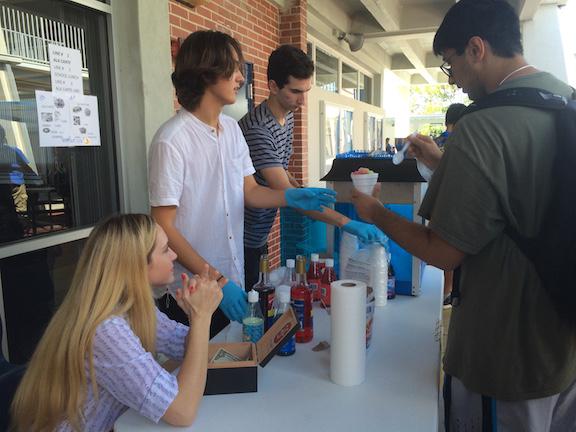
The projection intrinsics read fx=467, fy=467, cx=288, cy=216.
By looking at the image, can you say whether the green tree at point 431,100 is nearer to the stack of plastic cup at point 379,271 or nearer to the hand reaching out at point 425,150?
the hand reaching out at point 425,150

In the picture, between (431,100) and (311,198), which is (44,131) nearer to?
(311,198)

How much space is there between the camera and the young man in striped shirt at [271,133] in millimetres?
2443

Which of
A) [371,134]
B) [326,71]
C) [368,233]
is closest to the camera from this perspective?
[368,233]

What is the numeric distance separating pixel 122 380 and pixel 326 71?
6.70 m

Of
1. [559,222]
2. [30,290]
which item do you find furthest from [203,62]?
[30,290]

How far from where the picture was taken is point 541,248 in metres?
1.17

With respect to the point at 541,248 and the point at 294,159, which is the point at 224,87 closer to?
the point at 541,248

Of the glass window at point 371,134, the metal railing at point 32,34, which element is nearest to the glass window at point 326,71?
the glass window at point 371,134

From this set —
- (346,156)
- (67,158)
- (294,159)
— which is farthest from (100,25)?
(294,159)

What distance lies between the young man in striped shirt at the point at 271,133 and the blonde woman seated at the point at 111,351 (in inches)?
44.9

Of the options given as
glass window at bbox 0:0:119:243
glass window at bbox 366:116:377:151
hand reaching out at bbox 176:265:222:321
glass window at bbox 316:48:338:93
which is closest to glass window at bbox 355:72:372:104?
glass window at bbox 366:116:377:151

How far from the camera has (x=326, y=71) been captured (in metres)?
7.23

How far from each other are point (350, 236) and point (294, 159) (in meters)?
3.77

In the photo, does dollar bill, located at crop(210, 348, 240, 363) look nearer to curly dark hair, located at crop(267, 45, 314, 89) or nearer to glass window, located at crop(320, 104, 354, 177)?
curly dark hair, located at crop(267, 45, 314, 89)
